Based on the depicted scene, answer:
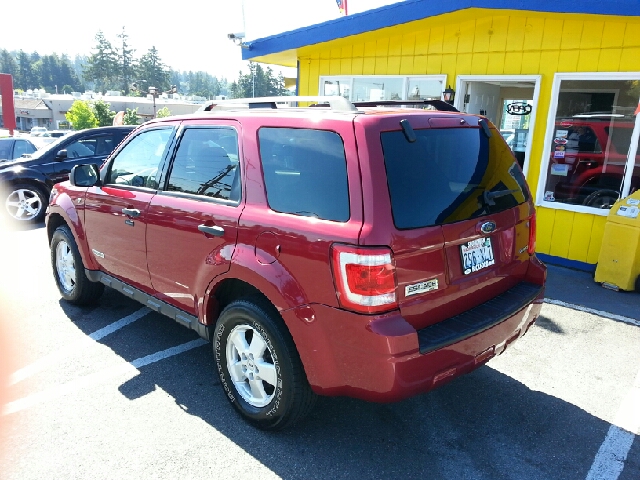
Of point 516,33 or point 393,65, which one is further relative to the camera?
point 393,65

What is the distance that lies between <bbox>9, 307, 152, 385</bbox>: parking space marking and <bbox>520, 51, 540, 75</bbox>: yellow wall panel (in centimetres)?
573

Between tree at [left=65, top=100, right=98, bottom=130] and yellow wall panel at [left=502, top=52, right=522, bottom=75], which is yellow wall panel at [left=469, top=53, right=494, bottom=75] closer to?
yellow wall panel at [left=502, top=52, right=522, bottom=75]

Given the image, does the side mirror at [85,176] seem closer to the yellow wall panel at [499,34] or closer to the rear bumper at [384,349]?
the rear bumper at [384,349]

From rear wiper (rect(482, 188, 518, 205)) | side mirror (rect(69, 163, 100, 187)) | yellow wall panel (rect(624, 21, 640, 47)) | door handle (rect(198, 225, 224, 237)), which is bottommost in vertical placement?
door handle (rect(198, 225, 224, 237))

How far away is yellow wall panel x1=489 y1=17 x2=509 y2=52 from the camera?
6.68 metres

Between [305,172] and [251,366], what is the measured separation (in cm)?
123

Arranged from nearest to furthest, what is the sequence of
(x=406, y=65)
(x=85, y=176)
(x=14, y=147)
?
(x=85, y=176) < (x=406, y=65) < (x=14, y=147)

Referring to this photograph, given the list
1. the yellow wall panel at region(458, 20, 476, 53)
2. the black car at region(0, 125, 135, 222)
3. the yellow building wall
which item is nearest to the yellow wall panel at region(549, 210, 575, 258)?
the yellow building wall

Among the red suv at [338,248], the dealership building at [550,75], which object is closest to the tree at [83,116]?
the dealership building at [550,75]

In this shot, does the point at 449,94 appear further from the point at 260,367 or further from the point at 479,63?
the point at 260,367

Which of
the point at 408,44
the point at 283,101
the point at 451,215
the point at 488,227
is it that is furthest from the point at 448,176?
the point at 408,44

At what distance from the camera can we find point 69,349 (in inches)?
157

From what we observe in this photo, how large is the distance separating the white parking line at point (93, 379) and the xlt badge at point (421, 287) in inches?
90.9

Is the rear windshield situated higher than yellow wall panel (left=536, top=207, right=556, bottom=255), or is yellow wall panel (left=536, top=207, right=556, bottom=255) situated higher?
the rear windshield
